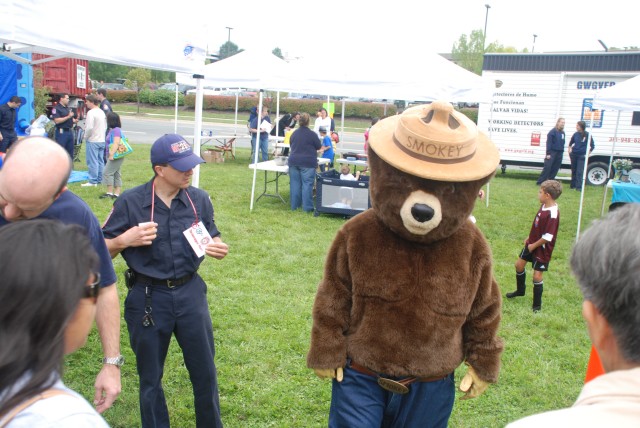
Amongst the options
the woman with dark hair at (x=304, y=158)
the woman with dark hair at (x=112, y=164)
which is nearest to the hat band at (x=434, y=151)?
Answer: the woman with dark hair at (x=304, y=158)

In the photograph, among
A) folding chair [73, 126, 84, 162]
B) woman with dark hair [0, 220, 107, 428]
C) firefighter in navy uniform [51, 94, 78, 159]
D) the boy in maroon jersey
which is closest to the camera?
woman with dark hair [0, 220, 107, 428]

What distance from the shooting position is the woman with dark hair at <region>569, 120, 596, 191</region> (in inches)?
602

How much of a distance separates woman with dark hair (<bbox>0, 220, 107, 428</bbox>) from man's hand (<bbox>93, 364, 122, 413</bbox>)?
1393 millimetres

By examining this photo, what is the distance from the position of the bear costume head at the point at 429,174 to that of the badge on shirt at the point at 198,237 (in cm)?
109

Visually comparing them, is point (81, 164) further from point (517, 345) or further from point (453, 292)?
point (453, 292)

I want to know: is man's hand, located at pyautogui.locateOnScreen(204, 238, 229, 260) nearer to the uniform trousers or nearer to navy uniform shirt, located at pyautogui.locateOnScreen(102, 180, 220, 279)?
navy uniform shirt, located at pyautogui.locateOnScreen(102, 180, 220, 279)

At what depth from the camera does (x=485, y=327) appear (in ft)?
8.79

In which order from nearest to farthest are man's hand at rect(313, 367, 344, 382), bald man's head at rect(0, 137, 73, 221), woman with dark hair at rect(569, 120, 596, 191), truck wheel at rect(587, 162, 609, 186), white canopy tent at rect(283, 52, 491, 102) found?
bald man's head at rect(0, 137, 73, 221) → man's hand at rect(313, 367, 344, 382) → white canopy tent at rect(283, 52, 491, 102) → woman with dark hair at rect(569, 120, 596, 191) → truck wheel at rect(587, 162, 609, 186)

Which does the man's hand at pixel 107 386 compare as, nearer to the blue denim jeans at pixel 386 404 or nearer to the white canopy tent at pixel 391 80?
the blue denim jeans at pixel 386 404

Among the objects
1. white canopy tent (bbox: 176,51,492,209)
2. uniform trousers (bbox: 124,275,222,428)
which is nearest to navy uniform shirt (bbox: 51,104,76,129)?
white canopy tent (bbox: 176,51,492,209)

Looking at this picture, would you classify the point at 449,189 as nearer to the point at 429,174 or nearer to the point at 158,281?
the point at 429,174

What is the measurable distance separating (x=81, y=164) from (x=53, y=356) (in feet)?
49.5

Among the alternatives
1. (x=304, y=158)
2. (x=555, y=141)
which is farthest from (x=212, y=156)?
(x=555, y=141)

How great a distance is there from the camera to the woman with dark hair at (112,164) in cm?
1035
